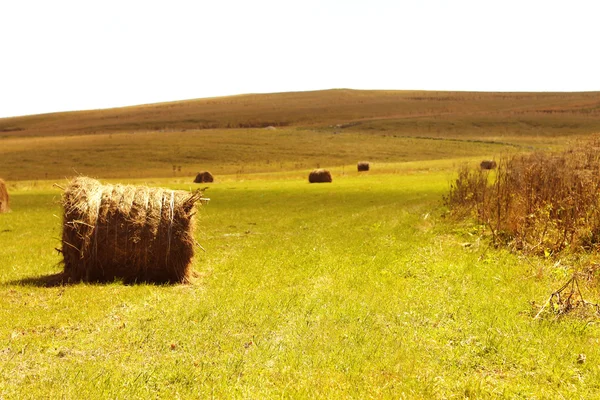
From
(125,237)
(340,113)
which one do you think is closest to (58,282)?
(125,237)

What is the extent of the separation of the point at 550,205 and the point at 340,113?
12010 cm

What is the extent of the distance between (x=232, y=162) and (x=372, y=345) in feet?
207

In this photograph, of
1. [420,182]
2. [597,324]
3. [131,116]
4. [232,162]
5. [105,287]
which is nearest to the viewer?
[597,324]

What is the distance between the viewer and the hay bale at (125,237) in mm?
12672

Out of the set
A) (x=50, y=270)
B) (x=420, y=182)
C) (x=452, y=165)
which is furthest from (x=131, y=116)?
(x=50, y=270)

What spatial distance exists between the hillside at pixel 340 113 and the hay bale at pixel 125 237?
3740 inches

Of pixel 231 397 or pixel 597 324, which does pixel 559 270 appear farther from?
pixel 231 397

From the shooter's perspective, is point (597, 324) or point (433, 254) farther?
point (433, 254)

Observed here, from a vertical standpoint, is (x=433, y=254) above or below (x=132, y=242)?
below

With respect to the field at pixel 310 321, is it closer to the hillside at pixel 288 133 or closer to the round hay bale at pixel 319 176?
the hillside at pixel 288 133

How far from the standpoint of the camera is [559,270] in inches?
480

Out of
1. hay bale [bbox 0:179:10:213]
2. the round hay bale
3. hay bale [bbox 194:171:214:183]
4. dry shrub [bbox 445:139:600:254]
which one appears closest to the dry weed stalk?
dry shrub [bbox 445:139:600:254]

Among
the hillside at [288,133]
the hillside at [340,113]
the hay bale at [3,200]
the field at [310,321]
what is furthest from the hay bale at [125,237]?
the hillside at [340,113]

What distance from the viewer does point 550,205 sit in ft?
→ 48.0
